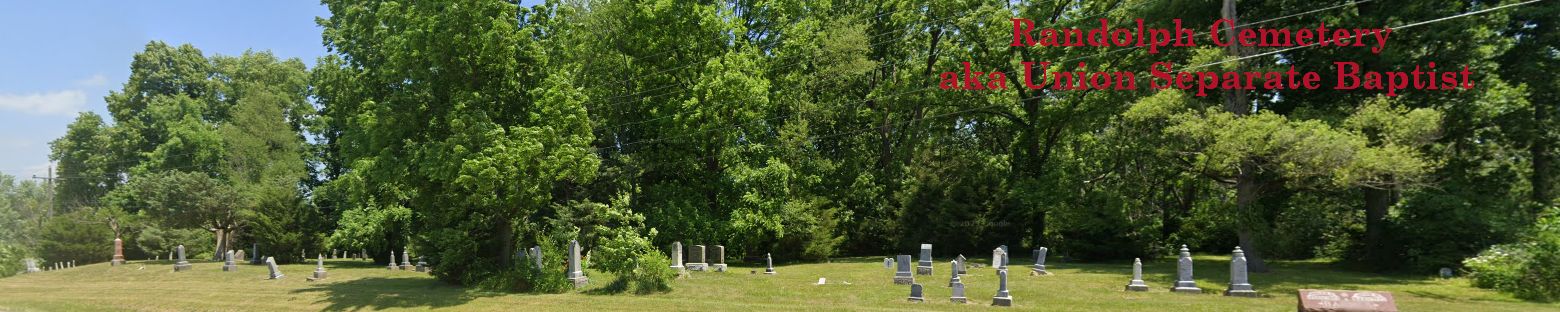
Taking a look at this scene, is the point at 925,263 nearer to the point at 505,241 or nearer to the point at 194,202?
the point at 505,241

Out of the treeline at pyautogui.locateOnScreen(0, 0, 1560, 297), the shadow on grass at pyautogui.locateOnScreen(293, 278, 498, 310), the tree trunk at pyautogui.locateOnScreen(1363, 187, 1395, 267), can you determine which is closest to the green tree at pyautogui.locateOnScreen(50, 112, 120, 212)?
the treeline at pyautogui.locateOnScreen(0, 0, 1560, 297)

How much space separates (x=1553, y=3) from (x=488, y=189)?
26.2m

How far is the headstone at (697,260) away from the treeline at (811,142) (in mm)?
2250

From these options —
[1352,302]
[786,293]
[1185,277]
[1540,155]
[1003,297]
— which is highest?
[1540,155]

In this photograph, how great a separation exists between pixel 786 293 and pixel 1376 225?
Answer: 17.9 metres

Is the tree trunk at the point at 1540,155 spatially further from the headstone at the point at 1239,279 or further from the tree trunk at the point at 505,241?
the tree trunk at the point at 505,241

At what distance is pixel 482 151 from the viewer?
1806 centimetres

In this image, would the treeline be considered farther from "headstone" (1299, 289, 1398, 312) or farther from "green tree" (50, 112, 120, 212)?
"headstone" (1299, 289, 1398, 312)

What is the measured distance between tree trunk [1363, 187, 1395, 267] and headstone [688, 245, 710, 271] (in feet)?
62.7

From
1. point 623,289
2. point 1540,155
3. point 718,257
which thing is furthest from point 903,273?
point 1540,155

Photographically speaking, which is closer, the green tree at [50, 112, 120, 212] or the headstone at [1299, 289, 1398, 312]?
the headstone at [1299, 289, 1398, 312]

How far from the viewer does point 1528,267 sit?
584 inches

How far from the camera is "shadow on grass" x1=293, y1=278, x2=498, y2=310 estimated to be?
17578mm

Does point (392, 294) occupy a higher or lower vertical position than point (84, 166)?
lower
